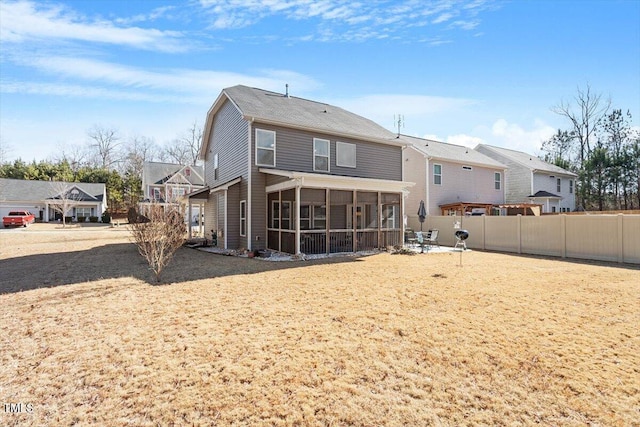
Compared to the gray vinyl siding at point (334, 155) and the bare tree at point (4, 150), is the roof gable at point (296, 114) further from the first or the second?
the bare tree at point (4, 150)

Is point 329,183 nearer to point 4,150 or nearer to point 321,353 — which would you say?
A: point 321,353

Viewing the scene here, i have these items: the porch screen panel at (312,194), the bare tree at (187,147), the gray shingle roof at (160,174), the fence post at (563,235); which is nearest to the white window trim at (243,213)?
the porch screen panel at (312,194)

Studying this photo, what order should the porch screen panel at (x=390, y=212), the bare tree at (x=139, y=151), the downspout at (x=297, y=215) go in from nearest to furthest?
the downspout at (x=297, y=215) → the porch screen panel at (x=390, y=212) → the bare tree at (x=139, y=151)

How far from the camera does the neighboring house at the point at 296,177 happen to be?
13516 millimetres

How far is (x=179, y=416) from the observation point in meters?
2.87

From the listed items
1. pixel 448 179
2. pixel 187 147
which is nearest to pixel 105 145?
pixel 187 147

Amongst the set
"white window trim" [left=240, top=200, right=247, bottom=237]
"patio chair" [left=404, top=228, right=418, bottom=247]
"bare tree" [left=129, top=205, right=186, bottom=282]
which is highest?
"white window trim" [left=240, top=200, right=247, bottom=237]

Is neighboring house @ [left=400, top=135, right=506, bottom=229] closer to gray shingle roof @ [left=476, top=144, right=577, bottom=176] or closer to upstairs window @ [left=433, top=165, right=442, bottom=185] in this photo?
upstairs window @ [left=433, top=165, right=442, bottom=185]

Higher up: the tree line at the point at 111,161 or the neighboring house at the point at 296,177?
the tree line at the point at 111,161

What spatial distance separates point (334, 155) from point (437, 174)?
10.7 metres

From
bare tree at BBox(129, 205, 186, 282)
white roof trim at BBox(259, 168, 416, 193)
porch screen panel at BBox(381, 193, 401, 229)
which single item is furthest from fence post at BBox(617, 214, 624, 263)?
bare tree at BBox(129, 205, 186, 282)

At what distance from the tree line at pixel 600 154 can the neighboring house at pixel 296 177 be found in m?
26.4

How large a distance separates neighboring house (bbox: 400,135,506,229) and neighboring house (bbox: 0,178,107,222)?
37880mm

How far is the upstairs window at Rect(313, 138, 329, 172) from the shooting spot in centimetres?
1584
